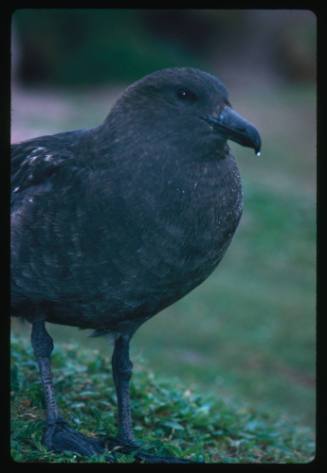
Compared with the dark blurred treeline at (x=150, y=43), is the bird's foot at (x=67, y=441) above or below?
below

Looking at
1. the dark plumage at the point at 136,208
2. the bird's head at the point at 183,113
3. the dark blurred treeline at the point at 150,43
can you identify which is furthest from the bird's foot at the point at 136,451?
the dark blurred treeline at the point at 150,43

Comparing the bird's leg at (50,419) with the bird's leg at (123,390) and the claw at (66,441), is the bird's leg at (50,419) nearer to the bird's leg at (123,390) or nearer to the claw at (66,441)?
the claw at (66,441)

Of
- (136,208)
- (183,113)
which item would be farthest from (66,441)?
(183,113)

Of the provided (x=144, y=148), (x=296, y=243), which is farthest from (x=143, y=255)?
(x=296, y=243)

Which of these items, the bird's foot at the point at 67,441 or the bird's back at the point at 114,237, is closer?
the bird's back at the point at 114,237

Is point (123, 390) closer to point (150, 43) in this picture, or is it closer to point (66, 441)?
point (66, 441)

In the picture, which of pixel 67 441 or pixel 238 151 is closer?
pixel 67 441
